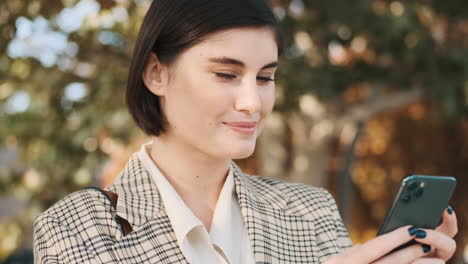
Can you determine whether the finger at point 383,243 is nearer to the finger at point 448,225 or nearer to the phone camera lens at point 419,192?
the phone camera lens at point 419,192

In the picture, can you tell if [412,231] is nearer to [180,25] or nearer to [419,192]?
[419,192]

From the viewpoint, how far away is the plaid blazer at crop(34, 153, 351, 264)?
1.58 m

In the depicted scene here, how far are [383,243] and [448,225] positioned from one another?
31cm

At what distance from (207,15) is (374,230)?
31.0 ft

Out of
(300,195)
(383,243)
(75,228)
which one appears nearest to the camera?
(383,243)

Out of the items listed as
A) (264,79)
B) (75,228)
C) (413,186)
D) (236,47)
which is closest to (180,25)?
(236,47)

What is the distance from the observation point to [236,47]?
1.61 m

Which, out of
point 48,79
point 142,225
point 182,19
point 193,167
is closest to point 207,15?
point 182,19

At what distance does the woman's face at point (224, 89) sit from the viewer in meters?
1.61

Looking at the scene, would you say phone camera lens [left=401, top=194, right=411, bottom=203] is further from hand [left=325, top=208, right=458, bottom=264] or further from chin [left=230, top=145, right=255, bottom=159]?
chin [left=230, top=145, right=255, bottom=159]

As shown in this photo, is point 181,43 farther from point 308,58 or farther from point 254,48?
point 308,58

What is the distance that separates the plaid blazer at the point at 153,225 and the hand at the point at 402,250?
36 cm

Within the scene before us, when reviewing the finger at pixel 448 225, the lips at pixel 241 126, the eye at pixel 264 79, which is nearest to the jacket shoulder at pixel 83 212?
the lips at pixel 241 126

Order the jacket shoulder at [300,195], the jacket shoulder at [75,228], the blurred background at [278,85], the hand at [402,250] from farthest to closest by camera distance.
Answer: the blurred background at [278,85]
the jacket shoulder at [300,195]
the jacket shoulder at [75,228]
the hand at [402,250]
